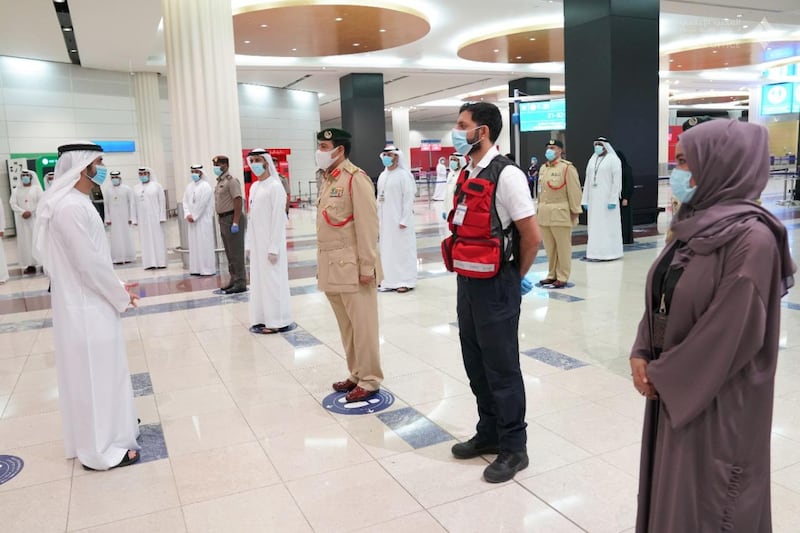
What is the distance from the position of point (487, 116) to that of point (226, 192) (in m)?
4.98

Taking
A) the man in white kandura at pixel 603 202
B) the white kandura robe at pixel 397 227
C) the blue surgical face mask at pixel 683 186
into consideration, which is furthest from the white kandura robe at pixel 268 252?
the man in white kandura at pixel 603 202

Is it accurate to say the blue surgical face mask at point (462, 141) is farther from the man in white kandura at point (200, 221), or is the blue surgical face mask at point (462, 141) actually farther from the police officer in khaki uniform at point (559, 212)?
the man in white kandura at point (200, 221)

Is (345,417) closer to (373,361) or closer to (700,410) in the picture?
(373,361)

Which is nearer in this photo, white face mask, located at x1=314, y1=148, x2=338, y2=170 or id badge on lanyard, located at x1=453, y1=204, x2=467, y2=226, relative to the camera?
id badge on lanyard, located at x1=453, y1=204, x2=467, y2=226

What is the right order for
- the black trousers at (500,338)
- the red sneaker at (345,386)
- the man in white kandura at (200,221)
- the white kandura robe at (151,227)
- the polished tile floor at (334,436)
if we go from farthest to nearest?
the white kandura robe at (151,227), the man in white kandura at (200,221), the red sneaker at (345,386), the black trousers at (500,338), the polished tile floor at (334,436)

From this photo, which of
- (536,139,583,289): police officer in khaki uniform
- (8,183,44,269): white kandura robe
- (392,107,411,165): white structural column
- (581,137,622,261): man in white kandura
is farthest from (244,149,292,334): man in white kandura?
(392,107,411,165): white structural column

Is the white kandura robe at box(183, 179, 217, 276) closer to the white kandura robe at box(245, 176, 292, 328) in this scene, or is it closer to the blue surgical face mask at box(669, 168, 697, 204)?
the white kandura robe at box(245, 176, 292, 328)

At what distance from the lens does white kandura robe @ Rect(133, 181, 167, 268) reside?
970 centimetres

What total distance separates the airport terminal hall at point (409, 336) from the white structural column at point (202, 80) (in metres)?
0.04

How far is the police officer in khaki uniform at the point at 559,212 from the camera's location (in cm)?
692

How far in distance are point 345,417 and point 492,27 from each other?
13835 millimetres

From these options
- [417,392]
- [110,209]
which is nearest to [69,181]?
[417,392]

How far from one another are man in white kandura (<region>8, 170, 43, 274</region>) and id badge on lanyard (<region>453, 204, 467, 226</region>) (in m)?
8.79

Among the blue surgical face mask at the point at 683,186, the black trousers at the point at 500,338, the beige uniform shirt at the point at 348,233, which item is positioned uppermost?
the blue surgical face mask at the point at 683,186
